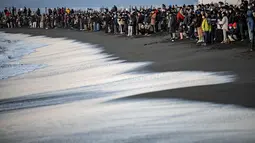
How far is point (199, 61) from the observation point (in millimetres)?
17672

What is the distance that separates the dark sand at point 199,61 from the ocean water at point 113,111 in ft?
1.67

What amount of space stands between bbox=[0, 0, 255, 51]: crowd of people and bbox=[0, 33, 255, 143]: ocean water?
5316 millimetres

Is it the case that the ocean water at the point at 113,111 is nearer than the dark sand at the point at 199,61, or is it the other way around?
the ocean water at the point at 113,111

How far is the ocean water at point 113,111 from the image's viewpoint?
8695 millimetres

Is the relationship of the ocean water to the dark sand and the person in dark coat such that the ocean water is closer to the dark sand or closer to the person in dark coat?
the dark sand

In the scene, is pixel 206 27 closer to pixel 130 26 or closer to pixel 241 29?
pixel 241 29

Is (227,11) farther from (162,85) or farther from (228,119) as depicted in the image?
(228,119)

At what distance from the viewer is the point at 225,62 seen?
1670cm

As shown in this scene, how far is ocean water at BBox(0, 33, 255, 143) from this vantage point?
28.5 feet

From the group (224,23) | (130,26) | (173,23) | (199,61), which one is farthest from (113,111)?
(130,26)

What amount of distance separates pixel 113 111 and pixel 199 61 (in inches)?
297

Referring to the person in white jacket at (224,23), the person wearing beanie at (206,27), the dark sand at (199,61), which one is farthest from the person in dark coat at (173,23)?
the person in white jacket at (224,23)

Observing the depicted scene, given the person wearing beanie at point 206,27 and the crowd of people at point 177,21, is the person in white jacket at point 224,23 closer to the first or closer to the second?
the crowd of people at point 177,21

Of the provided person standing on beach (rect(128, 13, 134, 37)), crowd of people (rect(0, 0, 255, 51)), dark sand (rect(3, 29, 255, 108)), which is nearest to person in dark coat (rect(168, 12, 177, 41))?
crowd of people (rect(0, 0, 255, 51))
